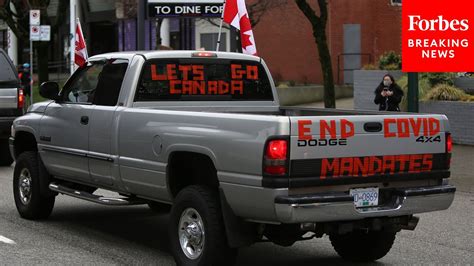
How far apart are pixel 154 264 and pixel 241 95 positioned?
6.90ft

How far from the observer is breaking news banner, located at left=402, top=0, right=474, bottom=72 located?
46.2 feet

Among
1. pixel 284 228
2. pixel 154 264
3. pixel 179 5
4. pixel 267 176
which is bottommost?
pixel 154 264

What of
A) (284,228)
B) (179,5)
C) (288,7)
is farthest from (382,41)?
(284,228)

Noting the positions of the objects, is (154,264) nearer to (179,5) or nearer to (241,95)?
(241,95)

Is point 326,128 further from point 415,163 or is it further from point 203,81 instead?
point 203,81

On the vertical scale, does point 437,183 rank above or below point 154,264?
above

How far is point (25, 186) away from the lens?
32.0ft

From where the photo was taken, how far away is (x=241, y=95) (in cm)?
862

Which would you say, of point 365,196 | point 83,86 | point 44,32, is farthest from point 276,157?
point 44,32

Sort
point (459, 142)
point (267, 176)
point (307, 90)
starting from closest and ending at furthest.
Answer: point (267, 176) < point (459, 142) < point (307, 90)

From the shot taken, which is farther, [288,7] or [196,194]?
[288,7]

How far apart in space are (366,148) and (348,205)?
48 centimetres

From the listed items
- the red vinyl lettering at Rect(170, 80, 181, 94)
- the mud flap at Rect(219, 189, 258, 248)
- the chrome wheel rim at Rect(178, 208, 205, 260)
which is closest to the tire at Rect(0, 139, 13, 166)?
the red vinyl lettering at Rect(170, 80, 181, 94)

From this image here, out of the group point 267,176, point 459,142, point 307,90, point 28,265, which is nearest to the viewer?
point 267,176
